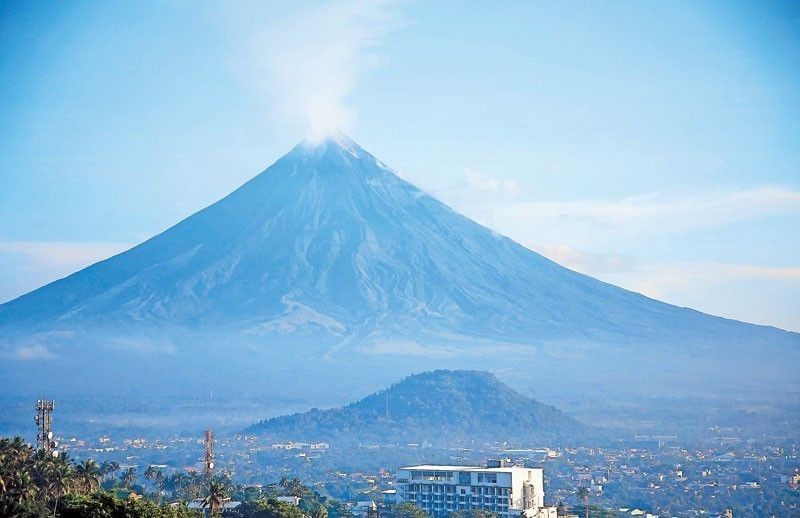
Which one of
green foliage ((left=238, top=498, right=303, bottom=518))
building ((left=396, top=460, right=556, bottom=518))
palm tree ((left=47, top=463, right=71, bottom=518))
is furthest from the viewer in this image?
building ((left=396, top=460, right=556, bottom=518))

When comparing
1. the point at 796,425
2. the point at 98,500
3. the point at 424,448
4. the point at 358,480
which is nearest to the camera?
the point at 98,500

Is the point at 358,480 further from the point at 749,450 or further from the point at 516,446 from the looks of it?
the point at 749,450

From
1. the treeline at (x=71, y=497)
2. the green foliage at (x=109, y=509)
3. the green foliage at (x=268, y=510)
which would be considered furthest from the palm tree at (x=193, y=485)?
the green foliage at (x=109, y=509)

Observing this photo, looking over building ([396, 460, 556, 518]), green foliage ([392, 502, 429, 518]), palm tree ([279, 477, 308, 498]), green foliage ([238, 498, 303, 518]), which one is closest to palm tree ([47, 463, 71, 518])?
green foliage ([238, 498, 303, 518])

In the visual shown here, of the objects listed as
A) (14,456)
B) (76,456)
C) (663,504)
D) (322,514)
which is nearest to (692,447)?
(663,504)

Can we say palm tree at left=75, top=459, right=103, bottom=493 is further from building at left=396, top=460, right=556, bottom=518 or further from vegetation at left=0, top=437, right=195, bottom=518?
building at left=396, top=460, right=556, bottom=518

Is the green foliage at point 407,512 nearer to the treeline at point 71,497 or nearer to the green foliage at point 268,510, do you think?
the treeline at point 71,497

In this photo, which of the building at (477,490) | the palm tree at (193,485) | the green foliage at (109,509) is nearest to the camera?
the green foliage at (109,509)

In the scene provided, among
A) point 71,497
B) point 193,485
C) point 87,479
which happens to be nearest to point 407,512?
point 193,485
